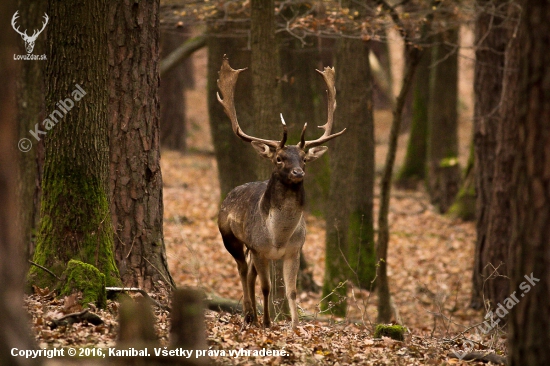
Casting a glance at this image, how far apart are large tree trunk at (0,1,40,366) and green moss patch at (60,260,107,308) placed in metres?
3.24

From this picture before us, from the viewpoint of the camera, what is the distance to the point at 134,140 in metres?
9.66

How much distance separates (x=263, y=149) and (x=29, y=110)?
676 centimetres

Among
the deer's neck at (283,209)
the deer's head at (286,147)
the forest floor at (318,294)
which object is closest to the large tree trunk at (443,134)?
the forest floor at (318,294)

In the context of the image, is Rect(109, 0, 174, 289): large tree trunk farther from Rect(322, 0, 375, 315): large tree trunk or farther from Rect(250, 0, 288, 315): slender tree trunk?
Rect(322, 0, 375, 315): large tree trunk

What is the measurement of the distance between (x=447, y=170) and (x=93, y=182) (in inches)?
668

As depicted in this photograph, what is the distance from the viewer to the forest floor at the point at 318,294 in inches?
286

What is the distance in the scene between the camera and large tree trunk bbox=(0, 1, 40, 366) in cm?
431

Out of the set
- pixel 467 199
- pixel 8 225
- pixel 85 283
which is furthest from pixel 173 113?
pixel 8 225

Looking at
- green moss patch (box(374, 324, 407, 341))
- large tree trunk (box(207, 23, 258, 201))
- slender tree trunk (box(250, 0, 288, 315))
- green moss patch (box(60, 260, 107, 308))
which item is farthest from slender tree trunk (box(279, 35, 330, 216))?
green moss patch (box(60, 260, 107, 308))

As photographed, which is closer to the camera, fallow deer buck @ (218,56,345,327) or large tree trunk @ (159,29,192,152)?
fallow deer buck @ (218,56,345,327)

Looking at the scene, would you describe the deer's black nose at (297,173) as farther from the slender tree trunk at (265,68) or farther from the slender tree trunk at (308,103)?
the slender tree trunk at (308,103)

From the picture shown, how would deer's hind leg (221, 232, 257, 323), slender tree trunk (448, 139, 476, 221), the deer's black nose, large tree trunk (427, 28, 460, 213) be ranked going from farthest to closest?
large tree trunk (427, 28, 460, 213)
slender tree trunk (448, 139, 476, 221)
deer's hind leg (221, 232, 257, 323)
the deer's black nose

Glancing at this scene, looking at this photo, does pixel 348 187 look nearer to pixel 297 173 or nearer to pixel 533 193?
pixel 297 173

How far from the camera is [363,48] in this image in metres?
14.6
